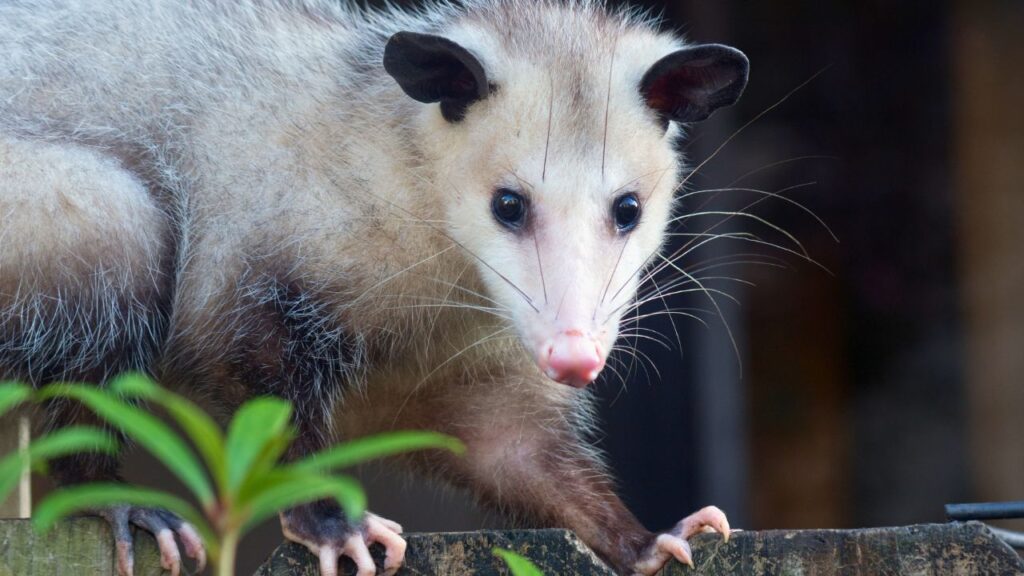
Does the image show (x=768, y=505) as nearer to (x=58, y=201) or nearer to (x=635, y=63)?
(x=635, y=63)

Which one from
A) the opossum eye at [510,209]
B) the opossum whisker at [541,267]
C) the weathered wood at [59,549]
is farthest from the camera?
the opossum eye at [510,209]

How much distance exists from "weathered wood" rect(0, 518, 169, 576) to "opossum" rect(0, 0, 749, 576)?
0.80 feet

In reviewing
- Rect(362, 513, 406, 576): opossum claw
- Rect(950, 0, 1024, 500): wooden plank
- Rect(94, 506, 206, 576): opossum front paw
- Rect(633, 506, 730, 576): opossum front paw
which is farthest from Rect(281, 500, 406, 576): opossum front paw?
Rect(950, 0, 1024, 500): wooden plank

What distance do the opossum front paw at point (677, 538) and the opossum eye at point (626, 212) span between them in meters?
0.51

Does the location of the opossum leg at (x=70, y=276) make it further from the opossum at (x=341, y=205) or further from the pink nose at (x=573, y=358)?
the pink nose at (x=573, y=358)

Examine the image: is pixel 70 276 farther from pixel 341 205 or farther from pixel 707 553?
pixel 707 553

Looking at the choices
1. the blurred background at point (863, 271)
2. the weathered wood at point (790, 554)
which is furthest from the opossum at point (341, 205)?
the blurred background at point (863, 271)

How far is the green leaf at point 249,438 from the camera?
2.69 feet

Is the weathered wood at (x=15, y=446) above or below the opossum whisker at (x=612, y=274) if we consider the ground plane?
below

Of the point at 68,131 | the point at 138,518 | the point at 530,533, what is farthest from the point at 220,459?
the point at 68,131

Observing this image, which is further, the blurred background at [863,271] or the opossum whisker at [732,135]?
the blurred background at [863,271]

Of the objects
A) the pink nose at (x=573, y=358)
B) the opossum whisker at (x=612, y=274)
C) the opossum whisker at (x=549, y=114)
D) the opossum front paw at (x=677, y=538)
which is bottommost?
the opossum front paw at (x=677, y=538)

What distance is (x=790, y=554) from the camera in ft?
5.60

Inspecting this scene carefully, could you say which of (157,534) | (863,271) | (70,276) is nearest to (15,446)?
(70,276)
